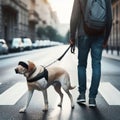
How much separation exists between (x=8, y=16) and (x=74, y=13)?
59.6 meters

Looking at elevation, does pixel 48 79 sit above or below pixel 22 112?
above

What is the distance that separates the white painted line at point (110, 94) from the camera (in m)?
8.02

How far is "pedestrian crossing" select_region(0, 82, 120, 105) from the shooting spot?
802 cm

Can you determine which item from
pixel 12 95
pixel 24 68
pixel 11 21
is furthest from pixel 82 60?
pixel 11 21

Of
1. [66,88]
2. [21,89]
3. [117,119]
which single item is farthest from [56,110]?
[21,89]

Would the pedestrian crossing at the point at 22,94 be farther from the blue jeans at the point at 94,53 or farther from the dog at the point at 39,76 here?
the dog at the point at 39,76

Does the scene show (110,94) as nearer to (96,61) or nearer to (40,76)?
(96,61)

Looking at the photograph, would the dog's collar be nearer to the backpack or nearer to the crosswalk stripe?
the backpack

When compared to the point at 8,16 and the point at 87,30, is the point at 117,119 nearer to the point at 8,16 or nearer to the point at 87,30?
the point at 87,30

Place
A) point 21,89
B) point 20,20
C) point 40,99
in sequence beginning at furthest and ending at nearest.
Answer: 1. point 20,20
2. point 21,89
3. point 40,99

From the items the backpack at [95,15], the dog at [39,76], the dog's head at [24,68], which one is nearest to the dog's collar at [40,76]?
the dog at [39,76]

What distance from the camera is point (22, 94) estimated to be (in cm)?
914

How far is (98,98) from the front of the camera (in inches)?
335

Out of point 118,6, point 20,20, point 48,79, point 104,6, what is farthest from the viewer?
point 20,20
